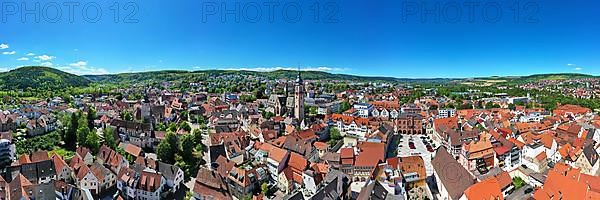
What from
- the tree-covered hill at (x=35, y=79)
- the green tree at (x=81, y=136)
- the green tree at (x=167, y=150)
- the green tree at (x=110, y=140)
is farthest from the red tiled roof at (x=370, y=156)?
the tree-covered hill at (x=35, y=79)

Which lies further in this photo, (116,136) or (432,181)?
(116,136)

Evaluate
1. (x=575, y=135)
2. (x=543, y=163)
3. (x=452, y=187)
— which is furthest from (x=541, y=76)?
(x=452, y=187)

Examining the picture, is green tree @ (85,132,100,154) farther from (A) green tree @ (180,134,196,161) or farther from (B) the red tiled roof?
(B) the red tiled roof

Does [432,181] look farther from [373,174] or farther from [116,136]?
[116,136]

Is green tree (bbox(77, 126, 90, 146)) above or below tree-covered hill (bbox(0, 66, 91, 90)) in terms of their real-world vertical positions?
below

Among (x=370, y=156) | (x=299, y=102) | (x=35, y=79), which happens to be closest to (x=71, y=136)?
(x=299, y=102)

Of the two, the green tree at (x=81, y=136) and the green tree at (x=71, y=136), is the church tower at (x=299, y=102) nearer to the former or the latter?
the green tree at (x=81, y=136)

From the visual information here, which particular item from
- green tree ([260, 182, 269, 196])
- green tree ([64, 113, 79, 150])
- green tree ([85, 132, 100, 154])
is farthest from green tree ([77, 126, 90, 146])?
green tree ([260, 182, 269, 196])

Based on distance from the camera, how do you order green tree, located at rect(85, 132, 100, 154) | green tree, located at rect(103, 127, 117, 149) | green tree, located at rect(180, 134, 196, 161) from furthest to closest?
1. green tree, located at rect(103, 127, 117, 149)
2. green tree, located at rect(85, 132, 100, 154)
3. green tree, located at rect(180, 134, 196, 161)

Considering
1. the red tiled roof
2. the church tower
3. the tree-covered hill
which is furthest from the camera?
the tree-covered hill
